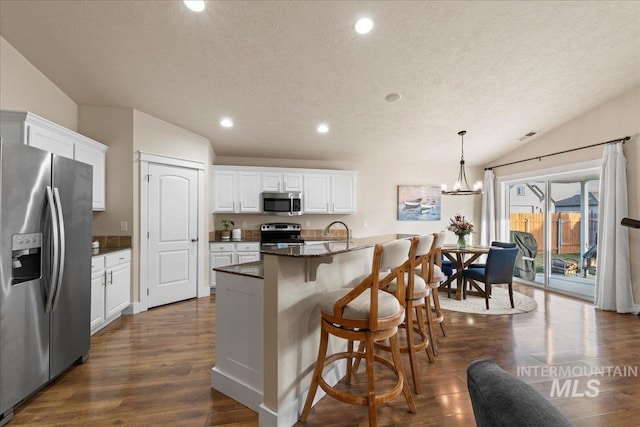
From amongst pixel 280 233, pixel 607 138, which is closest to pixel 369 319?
pixel 280 233

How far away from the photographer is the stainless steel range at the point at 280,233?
5.30m

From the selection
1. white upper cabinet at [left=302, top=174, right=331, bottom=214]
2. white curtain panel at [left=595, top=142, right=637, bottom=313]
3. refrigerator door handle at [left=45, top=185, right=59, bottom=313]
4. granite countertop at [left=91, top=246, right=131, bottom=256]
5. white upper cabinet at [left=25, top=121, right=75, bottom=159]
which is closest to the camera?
refrigerator door handle at [left=45, top=185, right=59, bottom=313]

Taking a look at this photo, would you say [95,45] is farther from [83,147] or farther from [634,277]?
[634,277]

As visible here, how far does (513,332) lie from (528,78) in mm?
3051

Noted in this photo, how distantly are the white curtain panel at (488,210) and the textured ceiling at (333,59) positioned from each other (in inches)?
69.4

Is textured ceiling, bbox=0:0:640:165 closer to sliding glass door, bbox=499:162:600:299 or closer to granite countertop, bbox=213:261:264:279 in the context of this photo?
sliding glass door, bbox=499:162:600:299

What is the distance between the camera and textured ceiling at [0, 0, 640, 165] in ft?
8.39

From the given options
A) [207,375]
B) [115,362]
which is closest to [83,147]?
[115,362]

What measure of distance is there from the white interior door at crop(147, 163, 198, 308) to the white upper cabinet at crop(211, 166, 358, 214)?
65 centimetres

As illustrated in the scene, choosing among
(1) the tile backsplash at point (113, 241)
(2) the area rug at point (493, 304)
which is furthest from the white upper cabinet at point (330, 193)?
(1) the tile backsplash at point (113, 241)

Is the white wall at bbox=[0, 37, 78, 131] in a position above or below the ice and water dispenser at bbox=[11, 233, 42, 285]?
above

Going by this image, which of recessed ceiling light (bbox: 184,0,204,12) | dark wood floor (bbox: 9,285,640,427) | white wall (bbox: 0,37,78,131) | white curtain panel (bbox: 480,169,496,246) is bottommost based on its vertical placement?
dark wood floor (bbox: 9,285,640,427)

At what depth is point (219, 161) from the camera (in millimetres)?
5684

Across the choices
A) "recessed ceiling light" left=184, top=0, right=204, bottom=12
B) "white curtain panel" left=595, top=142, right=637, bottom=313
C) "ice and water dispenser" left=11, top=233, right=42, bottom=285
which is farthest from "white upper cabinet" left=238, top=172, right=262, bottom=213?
"white curtain panel" left=595, top=142, right=637, bottom=313
